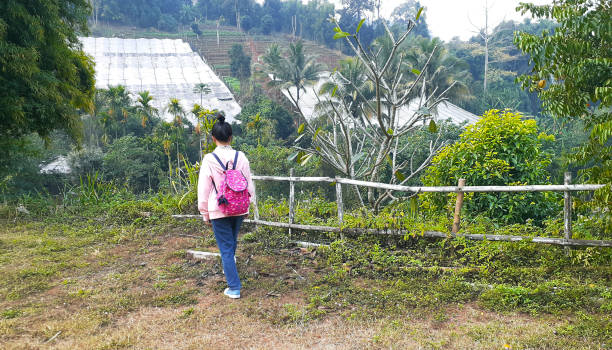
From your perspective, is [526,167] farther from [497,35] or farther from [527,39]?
[497,35]

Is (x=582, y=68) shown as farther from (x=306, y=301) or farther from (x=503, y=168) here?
(x=306, y=301)

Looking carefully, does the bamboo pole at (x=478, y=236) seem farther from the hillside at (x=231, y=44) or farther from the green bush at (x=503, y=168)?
the hillside at (x=231, y=44)

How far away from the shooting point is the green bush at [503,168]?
197 inches

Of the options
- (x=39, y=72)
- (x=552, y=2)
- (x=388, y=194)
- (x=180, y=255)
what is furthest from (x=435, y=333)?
(x=39, y=72)

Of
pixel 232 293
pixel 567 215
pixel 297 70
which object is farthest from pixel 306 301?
pixel 297 70

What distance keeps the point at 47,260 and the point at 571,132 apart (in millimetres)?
28684

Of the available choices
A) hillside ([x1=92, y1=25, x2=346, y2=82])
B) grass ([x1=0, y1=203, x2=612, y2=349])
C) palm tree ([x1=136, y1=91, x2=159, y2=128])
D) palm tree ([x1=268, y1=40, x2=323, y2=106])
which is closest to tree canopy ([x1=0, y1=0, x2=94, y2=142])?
grass ([x1=0, y1=203, x2=612, y2=349])

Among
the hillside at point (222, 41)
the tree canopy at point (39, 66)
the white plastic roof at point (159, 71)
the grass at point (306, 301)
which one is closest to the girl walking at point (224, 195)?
the grass at point (306, 301)

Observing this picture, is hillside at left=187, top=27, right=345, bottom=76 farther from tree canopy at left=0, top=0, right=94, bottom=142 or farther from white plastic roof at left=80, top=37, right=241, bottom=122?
tree canopy at left=0, top=0, right=94, bottom=142

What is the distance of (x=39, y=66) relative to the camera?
602cm

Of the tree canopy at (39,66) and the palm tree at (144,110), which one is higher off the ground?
the palm tree at (144,110)

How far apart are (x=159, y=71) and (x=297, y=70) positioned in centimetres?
2287

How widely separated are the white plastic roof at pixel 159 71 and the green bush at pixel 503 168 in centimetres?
3157

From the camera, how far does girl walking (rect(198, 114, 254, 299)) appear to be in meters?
3.42
